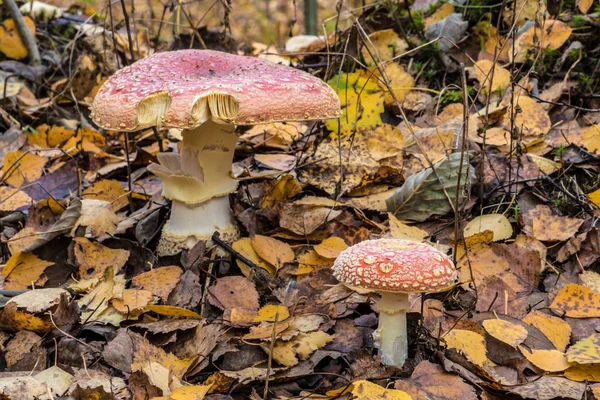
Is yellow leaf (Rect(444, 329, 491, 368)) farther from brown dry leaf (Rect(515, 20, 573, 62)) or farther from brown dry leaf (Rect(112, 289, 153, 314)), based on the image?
brown dry leaf (Rect(515, 20, 573, 62))

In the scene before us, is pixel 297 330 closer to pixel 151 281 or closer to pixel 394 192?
pixel 151 281

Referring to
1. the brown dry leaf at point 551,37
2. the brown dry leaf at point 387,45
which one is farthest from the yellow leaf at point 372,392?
the brown dry leaf at point 387,45

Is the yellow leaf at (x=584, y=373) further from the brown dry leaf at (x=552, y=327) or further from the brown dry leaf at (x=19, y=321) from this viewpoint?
the brown dry leaf at (x=19, y=321)

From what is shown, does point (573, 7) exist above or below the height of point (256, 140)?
above

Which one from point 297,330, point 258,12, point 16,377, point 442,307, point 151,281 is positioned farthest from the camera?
point 258,12

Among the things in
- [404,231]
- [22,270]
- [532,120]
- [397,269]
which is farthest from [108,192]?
[532,120]

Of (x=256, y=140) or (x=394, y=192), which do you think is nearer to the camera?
(x=394, y=192)

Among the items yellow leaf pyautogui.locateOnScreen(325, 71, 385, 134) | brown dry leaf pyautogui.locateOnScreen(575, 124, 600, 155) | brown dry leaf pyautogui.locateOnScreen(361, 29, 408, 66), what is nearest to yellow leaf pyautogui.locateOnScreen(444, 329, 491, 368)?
brown dry leaf pyautogui.locateOnScreen(575, 124, 600, 155)

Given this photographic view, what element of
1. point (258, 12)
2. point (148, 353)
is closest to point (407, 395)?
point (148, 353)

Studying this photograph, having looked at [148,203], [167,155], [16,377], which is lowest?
[148,203]
